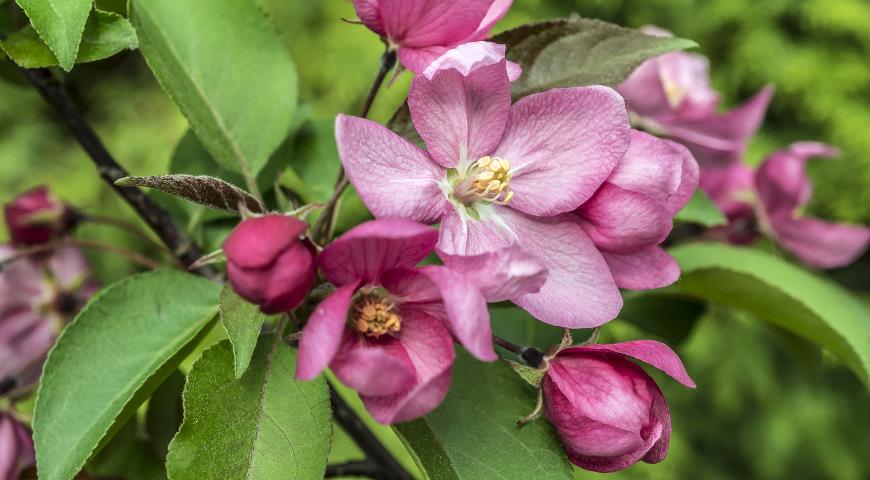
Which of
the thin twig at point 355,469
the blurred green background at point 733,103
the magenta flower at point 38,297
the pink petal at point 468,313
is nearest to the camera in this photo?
the pink petal at point 468,313

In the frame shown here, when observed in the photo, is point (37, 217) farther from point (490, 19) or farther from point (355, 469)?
point (490, 19)

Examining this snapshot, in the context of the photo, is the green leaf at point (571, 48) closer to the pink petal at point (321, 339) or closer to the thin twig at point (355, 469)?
the pink petal at point (321, 339)

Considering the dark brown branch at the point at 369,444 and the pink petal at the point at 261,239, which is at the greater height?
the pink petal at the point at 261,239

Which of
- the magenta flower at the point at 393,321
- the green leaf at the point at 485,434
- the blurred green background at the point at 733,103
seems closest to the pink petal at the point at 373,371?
the magenta flower at the point at 393,321

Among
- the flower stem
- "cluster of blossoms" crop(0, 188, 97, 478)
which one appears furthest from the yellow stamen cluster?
"cluster of blossoms" crop(0, 188, 97, 478)

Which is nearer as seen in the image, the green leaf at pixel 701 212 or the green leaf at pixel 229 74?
the green leaf at pixel 229 74

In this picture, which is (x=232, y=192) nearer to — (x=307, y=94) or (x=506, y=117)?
(x=506, y=117)

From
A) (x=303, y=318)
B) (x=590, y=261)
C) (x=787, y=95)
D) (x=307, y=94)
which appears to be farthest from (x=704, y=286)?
(x=787, y=95)
